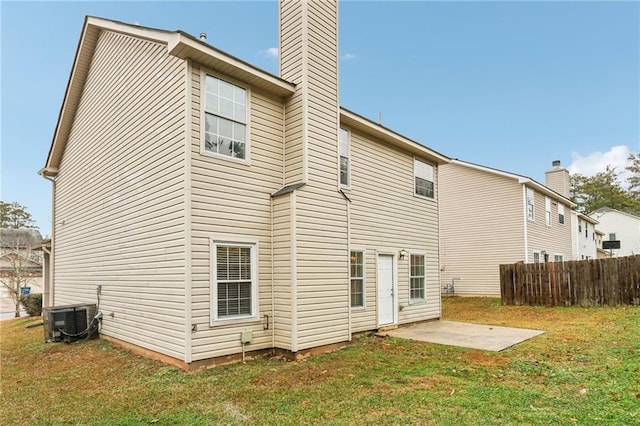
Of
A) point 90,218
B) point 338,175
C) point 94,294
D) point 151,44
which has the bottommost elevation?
point 94,294

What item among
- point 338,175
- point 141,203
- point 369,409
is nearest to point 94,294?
point 141,203

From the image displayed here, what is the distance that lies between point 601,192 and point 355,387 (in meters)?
53.6

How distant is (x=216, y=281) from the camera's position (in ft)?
22.0

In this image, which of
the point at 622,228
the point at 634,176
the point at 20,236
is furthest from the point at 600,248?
the point at 20,236

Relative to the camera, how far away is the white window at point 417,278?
11.4m

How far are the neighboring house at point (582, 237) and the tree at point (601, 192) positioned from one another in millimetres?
18757

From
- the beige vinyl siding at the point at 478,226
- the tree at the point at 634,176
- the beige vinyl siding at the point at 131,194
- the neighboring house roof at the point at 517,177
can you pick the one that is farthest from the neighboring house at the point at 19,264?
the tree at the point at 634,176

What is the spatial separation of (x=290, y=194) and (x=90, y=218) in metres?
6.20

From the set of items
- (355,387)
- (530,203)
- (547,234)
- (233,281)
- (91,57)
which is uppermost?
(91,57)

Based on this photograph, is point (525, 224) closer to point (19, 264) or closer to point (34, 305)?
point (34, 305)

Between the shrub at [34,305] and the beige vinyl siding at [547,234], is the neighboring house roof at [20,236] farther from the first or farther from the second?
the beige vinyl siding at [547,234]

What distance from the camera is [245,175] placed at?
739cm

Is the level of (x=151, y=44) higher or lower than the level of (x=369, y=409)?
higher

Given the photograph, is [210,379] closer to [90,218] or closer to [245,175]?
[245,175]
